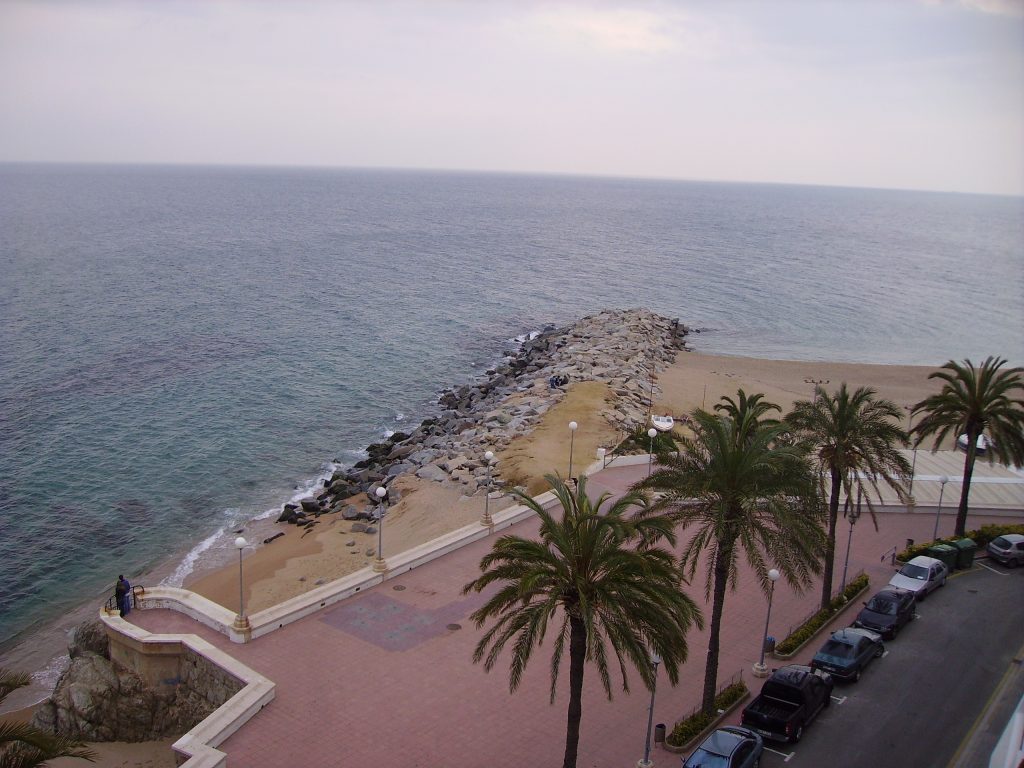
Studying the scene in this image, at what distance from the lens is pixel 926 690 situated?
18.6 metres

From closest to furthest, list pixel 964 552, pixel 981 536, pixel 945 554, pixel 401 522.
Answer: pixel 945 554 < pixel 964 552 < pixel 981 536 < pixel 401 522

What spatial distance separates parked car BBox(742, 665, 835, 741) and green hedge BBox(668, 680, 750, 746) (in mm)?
423

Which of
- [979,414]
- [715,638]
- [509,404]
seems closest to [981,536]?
[979,414]

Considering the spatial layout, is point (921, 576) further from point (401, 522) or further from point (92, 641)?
point (92, 641)

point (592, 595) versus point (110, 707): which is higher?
point (592, 595)

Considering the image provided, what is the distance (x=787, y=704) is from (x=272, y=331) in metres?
57.2

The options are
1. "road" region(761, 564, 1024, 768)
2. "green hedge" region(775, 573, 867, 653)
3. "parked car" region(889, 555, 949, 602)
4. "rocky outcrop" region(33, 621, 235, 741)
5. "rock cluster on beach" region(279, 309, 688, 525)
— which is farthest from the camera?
"rock cluster on beach" region(279, 309, 688, 525)

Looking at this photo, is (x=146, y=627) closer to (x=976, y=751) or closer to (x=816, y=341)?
(x=976, y=751)

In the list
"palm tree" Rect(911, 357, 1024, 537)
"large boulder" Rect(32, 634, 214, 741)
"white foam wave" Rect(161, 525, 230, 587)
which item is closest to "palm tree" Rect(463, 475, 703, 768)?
"large boulder" Rect(32, 634, 214, 741)

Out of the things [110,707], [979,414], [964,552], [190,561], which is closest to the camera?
[110,707]

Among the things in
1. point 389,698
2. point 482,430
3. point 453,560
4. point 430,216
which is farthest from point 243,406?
point 430,216

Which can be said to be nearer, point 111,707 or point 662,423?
point 111,707

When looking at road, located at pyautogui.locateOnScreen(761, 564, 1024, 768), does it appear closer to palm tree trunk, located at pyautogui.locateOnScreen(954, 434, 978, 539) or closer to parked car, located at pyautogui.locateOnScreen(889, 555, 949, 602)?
parked car, located at pyautogui.locateOnScreen(889, 555, 949, 602)

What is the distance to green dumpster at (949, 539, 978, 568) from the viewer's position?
25.0 m
